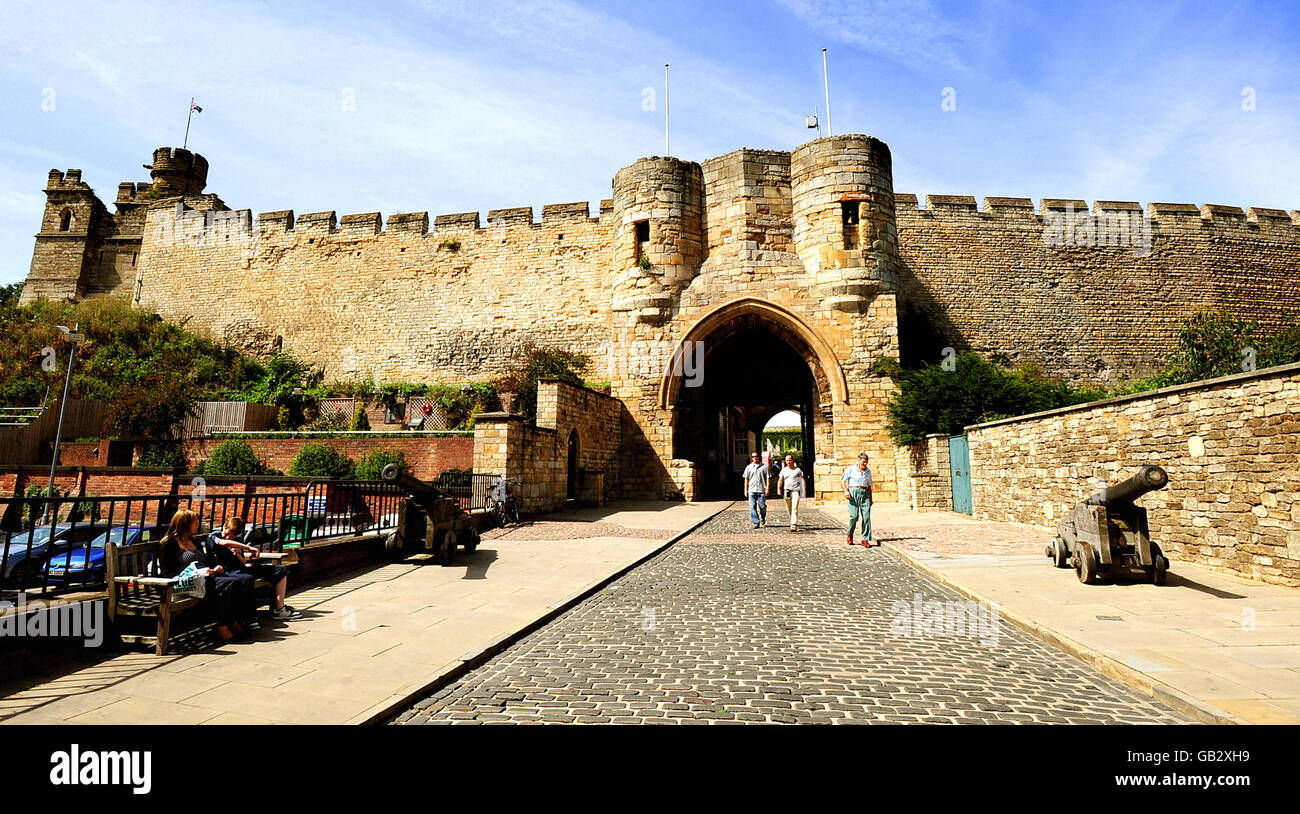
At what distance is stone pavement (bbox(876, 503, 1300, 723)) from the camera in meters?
3.07

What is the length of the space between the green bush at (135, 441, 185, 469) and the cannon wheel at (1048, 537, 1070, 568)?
21.5 meters

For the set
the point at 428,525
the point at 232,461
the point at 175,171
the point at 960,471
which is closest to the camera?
the point at 428,525

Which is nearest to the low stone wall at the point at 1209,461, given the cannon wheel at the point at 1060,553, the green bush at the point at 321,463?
the cannon wheel at the point at 1060,553

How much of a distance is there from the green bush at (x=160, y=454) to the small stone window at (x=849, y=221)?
68.0 ft

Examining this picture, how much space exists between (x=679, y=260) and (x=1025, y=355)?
572 inches

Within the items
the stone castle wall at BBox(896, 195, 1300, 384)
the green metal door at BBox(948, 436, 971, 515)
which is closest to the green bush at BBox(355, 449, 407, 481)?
the green metal door at BBox(948, 436, 971, 515)

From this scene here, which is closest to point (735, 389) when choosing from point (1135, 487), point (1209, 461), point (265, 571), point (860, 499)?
point (860, 499)

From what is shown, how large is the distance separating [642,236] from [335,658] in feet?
55.0

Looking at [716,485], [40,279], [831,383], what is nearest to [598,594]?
[831,383]

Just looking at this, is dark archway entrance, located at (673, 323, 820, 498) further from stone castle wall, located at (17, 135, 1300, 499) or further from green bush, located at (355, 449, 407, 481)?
green bush, located at (355, 449, 407, 481)

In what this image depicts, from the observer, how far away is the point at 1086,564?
5859mm

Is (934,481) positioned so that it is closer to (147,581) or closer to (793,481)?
(793,481)

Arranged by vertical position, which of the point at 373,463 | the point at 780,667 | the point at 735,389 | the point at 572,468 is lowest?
the point at 780,667

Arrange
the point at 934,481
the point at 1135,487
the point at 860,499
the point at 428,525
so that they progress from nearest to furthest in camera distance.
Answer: the point at 1135,487 → the point at 428,525 → the point at 860,499 → the point at 934,481
